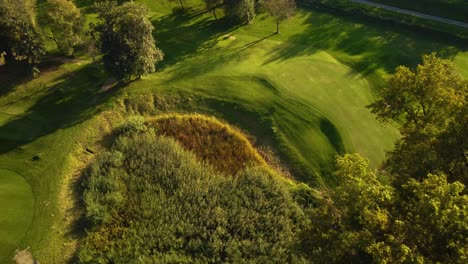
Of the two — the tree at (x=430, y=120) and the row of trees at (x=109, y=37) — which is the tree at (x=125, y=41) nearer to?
the row of trees at (x=109, y=37)

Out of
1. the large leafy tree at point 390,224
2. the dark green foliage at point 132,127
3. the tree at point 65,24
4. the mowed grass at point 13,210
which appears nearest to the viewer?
the large leafy tree at point 390,224

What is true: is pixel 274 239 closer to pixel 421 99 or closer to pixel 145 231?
pixel 145 231

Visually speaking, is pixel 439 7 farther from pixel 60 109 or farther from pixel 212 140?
pixel 60 109

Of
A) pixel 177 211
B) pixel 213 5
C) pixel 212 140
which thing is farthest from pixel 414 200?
pixel 213 5

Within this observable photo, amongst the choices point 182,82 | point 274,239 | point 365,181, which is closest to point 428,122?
point 365,181

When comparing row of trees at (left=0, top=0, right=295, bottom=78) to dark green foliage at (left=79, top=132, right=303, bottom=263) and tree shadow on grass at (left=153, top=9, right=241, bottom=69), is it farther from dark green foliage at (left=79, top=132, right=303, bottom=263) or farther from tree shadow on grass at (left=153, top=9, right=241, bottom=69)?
dark green foliage at (left=79, top=132, right=303, bottom=263)

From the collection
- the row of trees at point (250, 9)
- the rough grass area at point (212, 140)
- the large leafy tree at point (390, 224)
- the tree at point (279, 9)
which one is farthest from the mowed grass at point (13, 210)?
the tree at point (279, 9)

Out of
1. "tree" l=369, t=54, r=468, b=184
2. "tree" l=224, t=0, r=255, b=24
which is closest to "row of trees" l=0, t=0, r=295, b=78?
"tree" l=224, t=0, r=255, b=24
